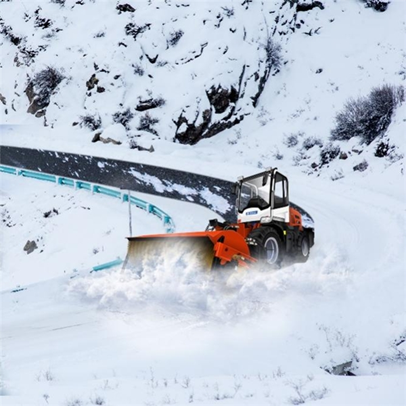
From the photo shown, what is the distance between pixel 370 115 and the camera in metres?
21.4

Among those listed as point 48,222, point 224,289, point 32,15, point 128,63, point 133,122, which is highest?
point 32,15

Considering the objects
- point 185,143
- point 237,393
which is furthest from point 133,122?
point 237,393

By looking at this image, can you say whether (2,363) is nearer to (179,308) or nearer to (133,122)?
(179,308)

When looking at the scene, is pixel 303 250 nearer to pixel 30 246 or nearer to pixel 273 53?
pixel 30 246

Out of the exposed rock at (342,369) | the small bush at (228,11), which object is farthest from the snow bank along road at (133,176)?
the small bush at (228,11)

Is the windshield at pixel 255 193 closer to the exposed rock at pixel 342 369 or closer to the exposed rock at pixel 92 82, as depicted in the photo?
the exposed rock at pixel 342 369

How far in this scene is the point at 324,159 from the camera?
21094 mm

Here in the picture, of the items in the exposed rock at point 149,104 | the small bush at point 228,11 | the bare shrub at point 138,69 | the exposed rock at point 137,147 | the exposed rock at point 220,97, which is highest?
the small bush at point 228,11

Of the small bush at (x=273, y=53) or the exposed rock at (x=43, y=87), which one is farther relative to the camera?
the exposed rock at (x=43, y=87)

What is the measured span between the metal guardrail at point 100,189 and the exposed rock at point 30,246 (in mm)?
3581

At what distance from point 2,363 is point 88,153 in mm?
17998

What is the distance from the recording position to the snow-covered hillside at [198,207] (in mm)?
5926

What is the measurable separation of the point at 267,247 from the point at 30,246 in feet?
39.7

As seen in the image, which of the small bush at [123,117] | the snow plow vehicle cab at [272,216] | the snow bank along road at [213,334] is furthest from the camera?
the small bush at [123,117]
